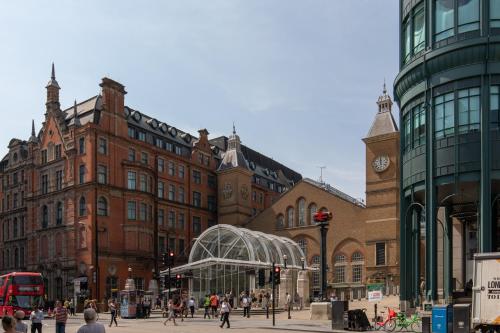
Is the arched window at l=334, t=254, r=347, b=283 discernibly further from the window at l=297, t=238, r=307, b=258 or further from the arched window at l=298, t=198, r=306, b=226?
the arched window at l=298, t=198, r=306, b=226

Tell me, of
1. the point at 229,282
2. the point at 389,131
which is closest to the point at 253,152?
the point at 389,131

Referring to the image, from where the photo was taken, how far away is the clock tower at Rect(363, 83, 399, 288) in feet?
216

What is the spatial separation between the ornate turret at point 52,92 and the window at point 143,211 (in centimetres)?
1410

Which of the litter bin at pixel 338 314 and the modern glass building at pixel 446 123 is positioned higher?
the modern glass building at pixel 446 123

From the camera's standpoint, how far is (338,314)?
101 ft

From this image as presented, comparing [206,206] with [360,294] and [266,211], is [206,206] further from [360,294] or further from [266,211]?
[360,294]

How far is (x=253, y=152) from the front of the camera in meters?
97.6

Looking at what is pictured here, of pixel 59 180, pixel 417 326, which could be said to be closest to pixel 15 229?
pixel 59 180

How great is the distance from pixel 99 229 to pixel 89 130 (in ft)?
31.9

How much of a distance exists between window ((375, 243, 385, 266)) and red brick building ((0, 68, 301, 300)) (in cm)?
2043

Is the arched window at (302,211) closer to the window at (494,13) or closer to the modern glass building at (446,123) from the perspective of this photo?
the modern glass building at (446,123)

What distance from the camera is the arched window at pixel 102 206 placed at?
65.9 m

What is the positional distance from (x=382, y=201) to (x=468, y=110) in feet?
125

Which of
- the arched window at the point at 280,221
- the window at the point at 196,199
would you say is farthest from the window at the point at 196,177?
the arched window at the point at 280,221
